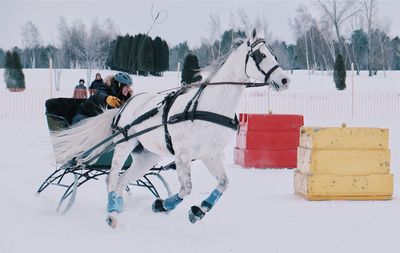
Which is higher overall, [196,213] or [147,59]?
[147,59]

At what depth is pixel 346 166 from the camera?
7867 mm

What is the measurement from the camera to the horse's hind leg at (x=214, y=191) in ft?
18.6

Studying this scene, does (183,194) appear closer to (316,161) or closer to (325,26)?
(316,161)

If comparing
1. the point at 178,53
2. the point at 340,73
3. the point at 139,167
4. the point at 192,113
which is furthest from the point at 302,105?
the point at 178,53

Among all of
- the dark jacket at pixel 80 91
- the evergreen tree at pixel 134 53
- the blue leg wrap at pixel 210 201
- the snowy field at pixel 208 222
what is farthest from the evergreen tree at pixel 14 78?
the blue leg wrap at pixel 210 201

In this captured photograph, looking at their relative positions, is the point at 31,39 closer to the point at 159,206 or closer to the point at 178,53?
the point at 178,53

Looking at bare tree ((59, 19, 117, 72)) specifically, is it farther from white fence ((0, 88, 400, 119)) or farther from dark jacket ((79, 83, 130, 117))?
dark jacket ((79, 83, 130, 117))

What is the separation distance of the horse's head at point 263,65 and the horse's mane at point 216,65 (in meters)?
0.24

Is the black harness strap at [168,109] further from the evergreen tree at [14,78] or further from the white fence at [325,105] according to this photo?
the evergreen tree at [14,78]

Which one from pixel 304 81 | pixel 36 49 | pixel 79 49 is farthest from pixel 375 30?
pixel 36 49

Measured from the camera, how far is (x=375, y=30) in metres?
60.5

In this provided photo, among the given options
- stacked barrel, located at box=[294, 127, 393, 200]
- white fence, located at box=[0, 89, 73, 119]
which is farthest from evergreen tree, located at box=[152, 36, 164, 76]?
stacked barrel, located at box=[294, 127, 393, 200]

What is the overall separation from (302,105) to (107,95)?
82.0 feet

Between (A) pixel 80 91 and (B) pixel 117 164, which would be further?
(A) pixel 80 91
